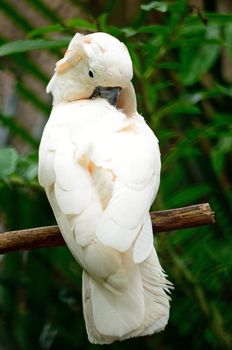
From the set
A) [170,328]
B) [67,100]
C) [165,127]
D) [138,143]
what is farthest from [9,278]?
[138,143]

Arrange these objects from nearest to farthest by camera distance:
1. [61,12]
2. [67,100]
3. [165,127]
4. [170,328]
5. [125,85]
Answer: [125,85] < [67,100] < [170,328] < [165,127] < [61,12]

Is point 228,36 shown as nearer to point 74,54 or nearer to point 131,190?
point 74,54

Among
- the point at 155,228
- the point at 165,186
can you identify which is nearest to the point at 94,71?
the point at 155,228

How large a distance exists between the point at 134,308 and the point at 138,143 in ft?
1.10

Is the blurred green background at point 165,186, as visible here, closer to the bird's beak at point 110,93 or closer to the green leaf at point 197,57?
the green leaf at point 197,57

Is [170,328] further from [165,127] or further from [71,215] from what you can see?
[71,215]

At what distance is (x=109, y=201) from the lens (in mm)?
1469

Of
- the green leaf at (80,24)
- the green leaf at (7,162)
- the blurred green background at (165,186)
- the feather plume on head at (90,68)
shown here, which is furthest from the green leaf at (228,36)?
the green leaf at (7,162)

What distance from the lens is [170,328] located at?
2541mm

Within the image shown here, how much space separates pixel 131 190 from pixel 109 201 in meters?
0.05

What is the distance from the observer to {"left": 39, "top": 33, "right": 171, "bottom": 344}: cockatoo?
1427 millimetres

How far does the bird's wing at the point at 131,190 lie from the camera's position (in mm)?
1393

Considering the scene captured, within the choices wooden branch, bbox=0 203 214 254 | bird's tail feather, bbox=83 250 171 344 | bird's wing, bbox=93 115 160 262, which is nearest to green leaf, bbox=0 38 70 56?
bird's wing, bbox=93 115 160 262

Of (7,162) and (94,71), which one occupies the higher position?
(94,71)
